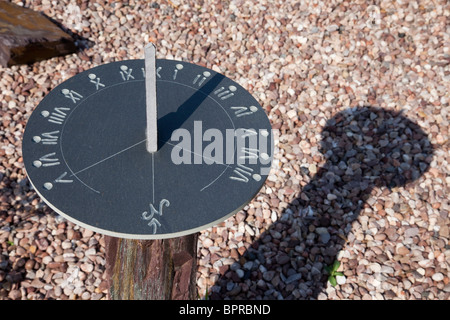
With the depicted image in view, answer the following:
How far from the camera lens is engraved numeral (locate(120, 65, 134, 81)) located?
3.40 metres

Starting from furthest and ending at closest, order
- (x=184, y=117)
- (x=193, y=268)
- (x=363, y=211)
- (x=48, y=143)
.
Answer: (x=363, y=211)
(x=193, y=268)
(x=184, y=117)
(x=48, y=143)

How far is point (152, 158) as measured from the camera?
2.91 meters

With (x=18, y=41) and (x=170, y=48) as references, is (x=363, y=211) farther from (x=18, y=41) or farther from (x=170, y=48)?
(x=18, y=41)

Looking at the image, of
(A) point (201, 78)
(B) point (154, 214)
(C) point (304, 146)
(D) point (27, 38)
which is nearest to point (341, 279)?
(C) point (304, 146)

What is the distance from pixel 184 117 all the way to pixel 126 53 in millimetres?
2715

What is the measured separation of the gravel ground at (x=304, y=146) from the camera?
13.5 feet

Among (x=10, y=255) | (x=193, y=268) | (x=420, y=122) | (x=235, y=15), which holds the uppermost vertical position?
(x=235, y=15)

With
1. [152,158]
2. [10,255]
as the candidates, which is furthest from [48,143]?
[10,255]

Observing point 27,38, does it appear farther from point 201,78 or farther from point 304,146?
point 304,146

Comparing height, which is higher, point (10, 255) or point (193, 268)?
point (193, 268)

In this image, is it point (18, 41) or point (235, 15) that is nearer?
point (18, 41)

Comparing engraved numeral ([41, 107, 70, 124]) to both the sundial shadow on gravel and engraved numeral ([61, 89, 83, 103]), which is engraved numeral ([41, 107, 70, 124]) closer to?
engraved numeral ([61, 89, 83, 103])

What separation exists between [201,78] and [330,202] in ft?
6.09

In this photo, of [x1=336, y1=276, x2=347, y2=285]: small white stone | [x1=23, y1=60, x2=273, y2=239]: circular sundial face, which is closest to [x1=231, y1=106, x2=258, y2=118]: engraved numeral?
[x1=23, y1=60, x2=273, y2=239]: circular sundial face
